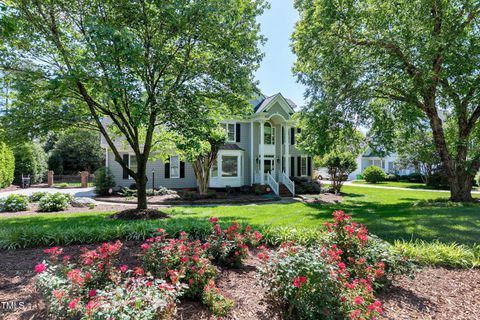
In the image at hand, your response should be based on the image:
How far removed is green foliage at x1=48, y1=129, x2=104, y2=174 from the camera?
106 ft

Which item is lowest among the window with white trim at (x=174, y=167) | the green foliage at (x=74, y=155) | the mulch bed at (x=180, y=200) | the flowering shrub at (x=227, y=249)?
the mulch bed at (x=180, y=200)

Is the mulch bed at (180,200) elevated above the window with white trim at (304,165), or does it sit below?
below

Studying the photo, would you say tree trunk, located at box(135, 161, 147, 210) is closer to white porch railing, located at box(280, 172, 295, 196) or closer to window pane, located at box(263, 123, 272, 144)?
white porch railing, located at box(280, 172, 295, 196)

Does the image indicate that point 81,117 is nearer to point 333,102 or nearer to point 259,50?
point 259,50

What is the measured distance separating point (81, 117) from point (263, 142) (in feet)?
43.3

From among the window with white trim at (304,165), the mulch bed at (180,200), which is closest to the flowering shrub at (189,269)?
the mulch bed at (180,200)

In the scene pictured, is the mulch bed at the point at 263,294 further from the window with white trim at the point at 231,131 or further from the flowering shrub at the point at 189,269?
the window with white trim at the point at 231,131

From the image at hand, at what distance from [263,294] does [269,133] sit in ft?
59.5

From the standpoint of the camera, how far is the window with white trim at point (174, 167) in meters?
19.5

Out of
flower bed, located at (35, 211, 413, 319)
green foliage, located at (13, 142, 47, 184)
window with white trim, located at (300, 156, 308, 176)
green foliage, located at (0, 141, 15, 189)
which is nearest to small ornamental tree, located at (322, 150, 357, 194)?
window with white trim, located at (300, 156, 308, 176)

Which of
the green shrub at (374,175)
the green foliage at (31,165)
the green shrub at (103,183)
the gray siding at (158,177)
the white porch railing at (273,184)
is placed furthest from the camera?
the green shrub at (374,175)

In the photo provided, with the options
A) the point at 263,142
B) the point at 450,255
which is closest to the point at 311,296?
the point at 450,255

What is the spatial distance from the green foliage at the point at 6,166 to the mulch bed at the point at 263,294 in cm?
1992

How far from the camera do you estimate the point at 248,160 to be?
2039 cm
